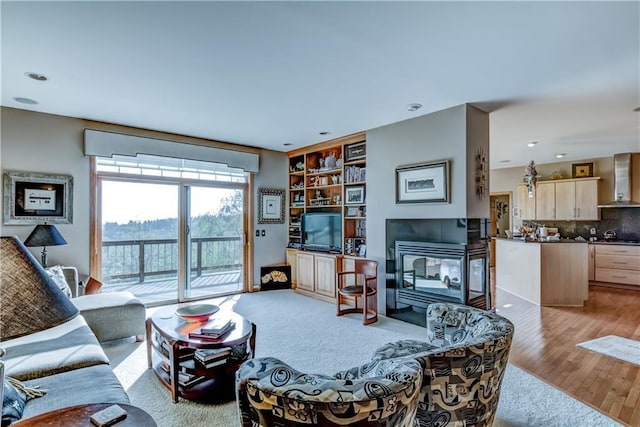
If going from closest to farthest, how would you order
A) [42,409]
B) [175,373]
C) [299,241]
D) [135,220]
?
[42,409] < [175,373] < [135,220] < [299,241]

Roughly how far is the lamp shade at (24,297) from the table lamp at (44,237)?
3.54 metres

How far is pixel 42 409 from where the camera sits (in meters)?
1.54

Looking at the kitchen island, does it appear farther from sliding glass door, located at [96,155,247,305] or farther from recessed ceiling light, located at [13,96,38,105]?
recessed ceiling light, located at [13,96,38,105]

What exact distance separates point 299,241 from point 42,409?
4.73 m

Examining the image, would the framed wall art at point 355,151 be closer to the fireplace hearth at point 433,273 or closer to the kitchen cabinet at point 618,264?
the fireplace hearth at point 433,273

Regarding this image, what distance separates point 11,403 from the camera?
4.70 ft

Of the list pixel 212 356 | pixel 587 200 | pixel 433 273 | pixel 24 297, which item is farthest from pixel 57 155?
pixel 587 200

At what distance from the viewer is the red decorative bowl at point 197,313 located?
2.72 metres

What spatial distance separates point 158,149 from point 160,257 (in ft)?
5.23

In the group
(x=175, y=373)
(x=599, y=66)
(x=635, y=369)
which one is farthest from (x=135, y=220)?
(x=635, y=369)

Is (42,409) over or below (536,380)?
over

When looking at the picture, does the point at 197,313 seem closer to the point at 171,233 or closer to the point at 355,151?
the point at 171,233

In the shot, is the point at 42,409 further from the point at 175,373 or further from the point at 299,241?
the point at 299,241

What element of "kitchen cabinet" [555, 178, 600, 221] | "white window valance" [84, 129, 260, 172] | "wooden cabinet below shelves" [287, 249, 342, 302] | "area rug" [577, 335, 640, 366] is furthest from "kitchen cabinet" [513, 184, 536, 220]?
"white window valance" [84, 129, 260, 172]
